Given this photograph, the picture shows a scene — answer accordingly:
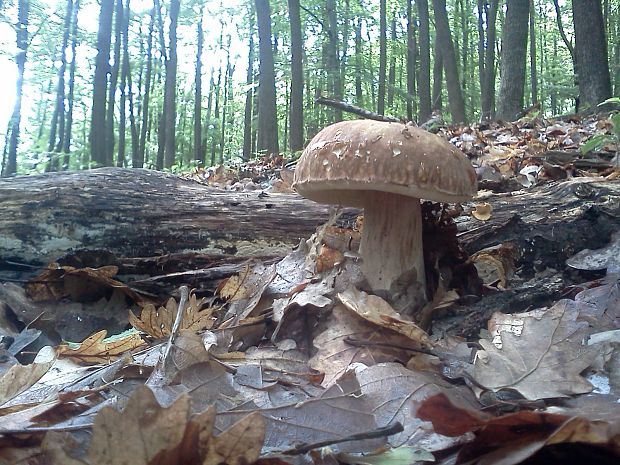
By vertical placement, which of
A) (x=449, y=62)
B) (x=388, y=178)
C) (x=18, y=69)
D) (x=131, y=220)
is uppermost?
(x=18, y=69)

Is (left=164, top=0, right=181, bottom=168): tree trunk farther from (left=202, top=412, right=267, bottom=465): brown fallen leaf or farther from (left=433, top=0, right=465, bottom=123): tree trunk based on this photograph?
(left=202, top=412, right=267, bottom=465): brown fallen leaf

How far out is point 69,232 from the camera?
326cm

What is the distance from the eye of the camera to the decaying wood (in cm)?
324

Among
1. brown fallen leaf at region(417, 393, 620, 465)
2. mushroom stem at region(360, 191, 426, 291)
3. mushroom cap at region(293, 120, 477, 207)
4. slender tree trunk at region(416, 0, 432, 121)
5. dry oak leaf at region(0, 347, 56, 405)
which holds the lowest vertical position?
dry oak leaf at region(0, 347, 56, 405)

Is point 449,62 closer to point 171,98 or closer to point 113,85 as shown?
point 171,98

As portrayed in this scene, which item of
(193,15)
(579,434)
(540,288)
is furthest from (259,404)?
(193,15)

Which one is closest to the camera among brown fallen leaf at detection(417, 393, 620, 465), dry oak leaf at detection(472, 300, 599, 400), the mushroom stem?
brown fallen leaf at detection(417, 393, 620, 465)

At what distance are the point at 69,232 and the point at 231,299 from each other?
1376mm

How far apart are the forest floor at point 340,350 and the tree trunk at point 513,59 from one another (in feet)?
18.7

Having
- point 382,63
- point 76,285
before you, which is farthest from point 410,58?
point 76,285

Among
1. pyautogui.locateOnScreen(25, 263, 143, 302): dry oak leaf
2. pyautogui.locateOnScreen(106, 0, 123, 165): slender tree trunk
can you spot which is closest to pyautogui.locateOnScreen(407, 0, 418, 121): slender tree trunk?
pyautogui.locateOnScreen(106, 0, 123, 165): slender tree trunk

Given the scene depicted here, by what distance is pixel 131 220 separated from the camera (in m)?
3.37

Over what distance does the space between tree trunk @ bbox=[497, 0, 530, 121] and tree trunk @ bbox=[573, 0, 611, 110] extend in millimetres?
857

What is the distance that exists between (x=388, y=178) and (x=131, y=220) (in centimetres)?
205
